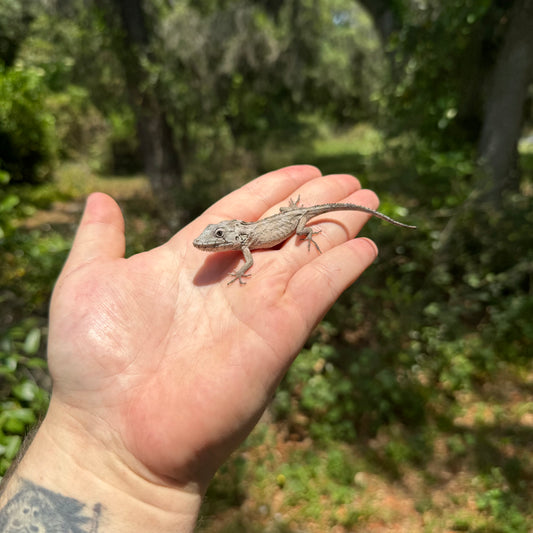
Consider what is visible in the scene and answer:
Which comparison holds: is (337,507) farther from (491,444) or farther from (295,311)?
(295,311)

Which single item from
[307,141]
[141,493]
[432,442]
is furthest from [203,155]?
[141,493]

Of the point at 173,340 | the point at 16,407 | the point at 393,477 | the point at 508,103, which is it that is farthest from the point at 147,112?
the point at 393,477

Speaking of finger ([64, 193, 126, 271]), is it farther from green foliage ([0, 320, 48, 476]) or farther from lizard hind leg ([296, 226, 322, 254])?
lizard hind leg ([296, 226, 322, 254])

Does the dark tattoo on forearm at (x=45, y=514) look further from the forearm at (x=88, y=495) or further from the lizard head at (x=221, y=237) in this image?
the lizard head at (x=221, y=237)

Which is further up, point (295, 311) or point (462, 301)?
point (295, 311)

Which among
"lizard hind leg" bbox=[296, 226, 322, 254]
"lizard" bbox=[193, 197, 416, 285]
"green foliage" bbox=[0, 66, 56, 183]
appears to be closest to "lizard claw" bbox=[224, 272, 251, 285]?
"lizard" bbox=[193, 197, 416, 285]
